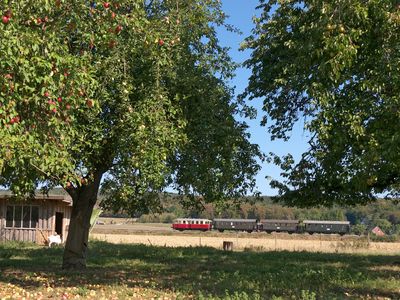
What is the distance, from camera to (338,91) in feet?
38.7

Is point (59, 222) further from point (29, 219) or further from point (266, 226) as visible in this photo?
point (266, 226)

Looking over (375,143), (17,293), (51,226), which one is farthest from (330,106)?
(51,226)

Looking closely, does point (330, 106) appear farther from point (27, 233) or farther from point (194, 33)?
point (27, 233)

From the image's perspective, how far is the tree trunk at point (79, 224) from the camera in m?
15.3

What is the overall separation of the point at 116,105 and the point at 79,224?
203 inches

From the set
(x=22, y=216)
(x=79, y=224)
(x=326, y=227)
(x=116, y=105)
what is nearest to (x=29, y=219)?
(x=22, y=216)

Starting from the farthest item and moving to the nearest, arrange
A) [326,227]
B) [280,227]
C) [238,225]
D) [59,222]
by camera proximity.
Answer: [326,227] < [238,225] < [280,227] < [59,222]

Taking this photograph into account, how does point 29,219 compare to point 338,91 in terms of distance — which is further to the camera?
point 29,219

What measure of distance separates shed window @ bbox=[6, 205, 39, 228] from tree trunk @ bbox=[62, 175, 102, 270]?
1721 cm

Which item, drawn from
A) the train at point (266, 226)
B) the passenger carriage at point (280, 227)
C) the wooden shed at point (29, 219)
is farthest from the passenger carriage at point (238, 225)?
the wooden shed at point (29, 219)

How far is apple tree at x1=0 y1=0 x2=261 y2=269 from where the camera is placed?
308 inches

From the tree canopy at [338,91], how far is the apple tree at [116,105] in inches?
69.4

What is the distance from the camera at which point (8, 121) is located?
7.39 m

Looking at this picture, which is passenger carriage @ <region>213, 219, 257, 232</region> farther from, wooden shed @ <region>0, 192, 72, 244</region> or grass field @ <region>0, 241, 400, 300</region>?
grass field @ <region>0, 241, 400, 300</region>
